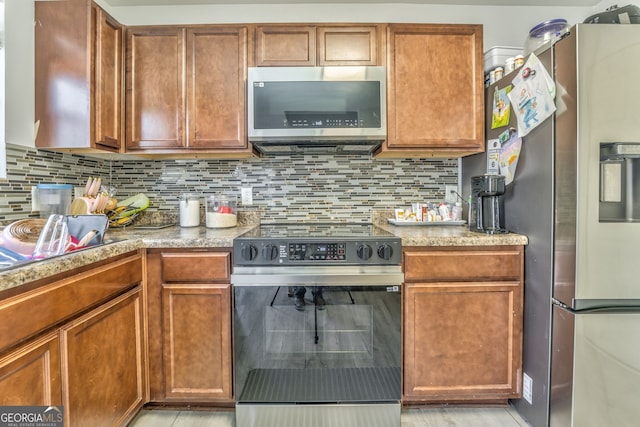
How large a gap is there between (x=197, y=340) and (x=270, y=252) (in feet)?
1.79

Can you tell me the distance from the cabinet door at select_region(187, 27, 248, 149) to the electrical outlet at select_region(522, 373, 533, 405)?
190 cm

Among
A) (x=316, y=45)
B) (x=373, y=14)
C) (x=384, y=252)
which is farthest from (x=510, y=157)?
(x=373, y=14)

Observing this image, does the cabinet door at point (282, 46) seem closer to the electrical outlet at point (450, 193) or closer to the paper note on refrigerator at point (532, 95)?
the paper note on refrigerator at point (532, 95)

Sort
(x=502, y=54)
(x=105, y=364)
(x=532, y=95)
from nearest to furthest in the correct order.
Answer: (x=105, y=364) → (x=532, y=95) → (x=502, y=54)

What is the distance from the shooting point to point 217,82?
1760 millimetres

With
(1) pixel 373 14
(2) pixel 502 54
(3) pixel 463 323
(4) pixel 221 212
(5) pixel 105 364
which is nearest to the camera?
(5) pixel 105 364

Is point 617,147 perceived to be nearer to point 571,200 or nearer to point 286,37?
point 571,200

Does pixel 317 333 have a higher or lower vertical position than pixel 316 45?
lower

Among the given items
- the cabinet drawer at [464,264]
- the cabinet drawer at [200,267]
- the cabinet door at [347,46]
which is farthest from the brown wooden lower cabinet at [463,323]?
the cabinet door at [347,46]

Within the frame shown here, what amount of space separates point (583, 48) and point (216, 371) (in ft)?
6.66

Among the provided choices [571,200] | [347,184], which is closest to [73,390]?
[347,184]

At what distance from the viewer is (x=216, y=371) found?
1448 millimetres

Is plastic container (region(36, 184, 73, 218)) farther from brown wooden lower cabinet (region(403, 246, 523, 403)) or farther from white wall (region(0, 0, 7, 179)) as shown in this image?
brown wooden lower cabinet (region(403, 246, 523, 403))

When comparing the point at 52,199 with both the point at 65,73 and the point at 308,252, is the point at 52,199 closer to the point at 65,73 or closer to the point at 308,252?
the point at 65,73
